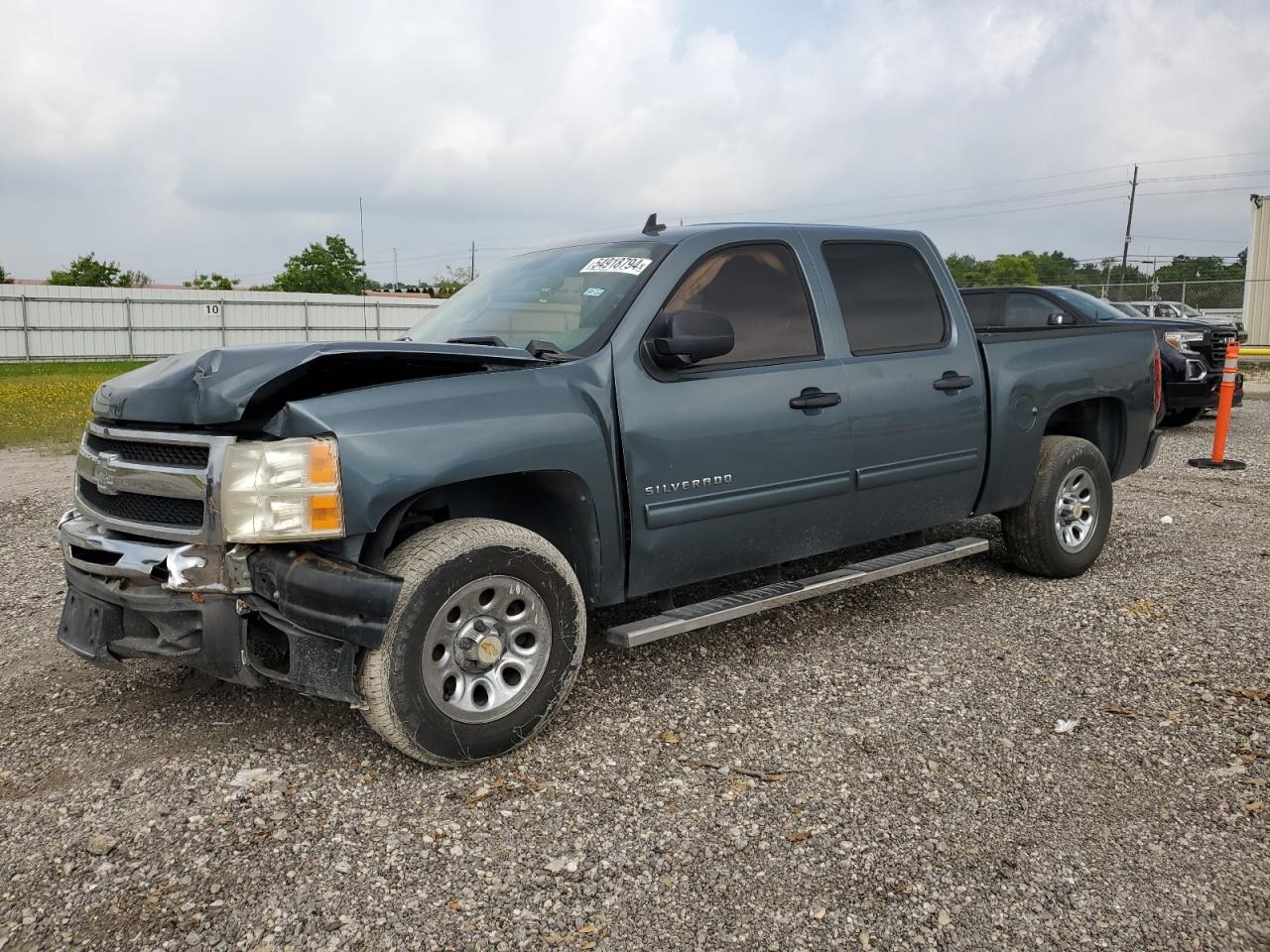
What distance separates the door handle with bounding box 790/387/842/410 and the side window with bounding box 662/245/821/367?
0.17 meters

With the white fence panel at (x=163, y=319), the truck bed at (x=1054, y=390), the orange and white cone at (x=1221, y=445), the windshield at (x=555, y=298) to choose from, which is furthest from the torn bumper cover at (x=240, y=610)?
the white fence panel at (x=163, y=319)

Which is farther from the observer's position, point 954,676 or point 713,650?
point 713,650

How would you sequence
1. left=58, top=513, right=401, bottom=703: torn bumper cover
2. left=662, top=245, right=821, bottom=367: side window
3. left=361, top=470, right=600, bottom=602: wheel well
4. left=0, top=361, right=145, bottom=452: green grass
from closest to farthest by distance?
left=58, top=513, right=401, bottom=703: torn bumper cover < left=361, top=470, right=600, bottom=602: wheel well < left=662, top=245, right=821, bottom=367: side window < left=0, top=361, right=145, bottom=452: green grass

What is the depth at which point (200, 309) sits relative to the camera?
3259 cm

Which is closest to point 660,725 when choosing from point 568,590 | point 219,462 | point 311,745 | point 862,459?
point 568,590

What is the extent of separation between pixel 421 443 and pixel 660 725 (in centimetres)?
138

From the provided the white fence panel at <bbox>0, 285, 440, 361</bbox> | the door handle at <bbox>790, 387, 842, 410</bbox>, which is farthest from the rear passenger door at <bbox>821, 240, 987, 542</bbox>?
the white fence panel at <bbox>0, 285, 440, 361</bbox>

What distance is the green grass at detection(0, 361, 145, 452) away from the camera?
40.6ft

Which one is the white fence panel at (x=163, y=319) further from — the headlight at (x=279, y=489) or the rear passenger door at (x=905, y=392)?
the headlight at (x=279, y=489)

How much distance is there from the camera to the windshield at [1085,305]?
12.1 meters

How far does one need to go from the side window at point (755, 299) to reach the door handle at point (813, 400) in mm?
171

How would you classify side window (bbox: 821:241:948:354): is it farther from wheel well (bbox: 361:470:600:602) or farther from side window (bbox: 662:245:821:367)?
wheel well (bbox: 361:470:600:602)

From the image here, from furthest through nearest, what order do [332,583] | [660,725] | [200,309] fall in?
[200,309], [660,725], [332,583]

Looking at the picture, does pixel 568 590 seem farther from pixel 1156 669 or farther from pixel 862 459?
pixel 1156 669
